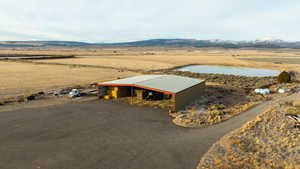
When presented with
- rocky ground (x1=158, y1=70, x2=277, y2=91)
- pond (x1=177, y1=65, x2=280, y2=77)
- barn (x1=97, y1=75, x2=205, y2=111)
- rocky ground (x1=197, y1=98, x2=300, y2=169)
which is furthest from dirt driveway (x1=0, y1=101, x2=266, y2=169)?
pond (x1=177, y1=65, x2=280, y2=77)

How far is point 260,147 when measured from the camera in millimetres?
14391

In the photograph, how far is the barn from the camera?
24.2m

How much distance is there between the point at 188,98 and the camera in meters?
26.2

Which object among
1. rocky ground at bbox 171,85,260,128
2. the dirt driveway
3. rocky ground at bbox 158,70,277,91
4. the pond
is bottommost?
the dirt driveway

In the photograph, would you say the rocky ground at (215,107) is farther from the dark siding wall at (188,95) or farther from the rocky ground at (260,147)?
the rocky ground at (260,147)

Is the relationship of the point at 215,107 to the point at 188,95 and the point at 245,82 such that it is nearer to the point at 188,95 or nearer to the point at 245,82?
the point at 188,95

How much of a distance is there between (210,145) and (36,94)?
1060 inches

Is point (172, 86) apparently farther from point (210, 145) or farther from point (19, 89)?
point (19, 89)

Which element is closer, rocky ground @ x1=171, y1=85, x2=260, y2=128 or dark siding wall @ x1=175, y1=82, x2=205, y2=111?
rocky ground @ x1=171, y1=85, x2=260, y2=128

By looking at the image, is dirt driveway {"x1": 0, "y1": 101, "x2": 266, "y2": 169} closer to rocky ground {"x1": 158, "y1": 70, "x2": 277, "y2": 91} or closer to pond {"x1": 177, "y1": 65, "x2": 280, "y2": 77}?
rocky ground {"x1": 158, "y1": 70, "x2": 277, "y2": 91}

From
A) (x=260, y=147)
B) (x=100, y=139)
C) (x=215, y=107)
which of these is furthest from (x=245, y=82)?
(x=100, y=139)

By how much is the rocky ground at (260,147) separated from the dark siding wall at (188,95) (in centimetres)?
793

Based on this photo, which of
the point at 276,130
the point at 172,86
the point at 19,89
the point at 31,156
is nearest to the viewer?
the point at 31,156

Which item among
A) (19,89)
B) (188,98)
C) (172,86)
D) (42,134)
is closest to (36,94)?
(19,89)
